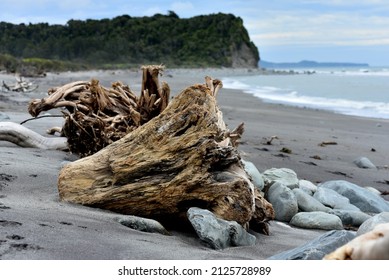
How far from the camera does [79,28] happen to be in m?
75.8

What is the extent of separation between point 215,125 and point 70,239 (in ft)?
4.37

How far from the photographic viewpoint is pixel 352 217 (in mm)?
4598

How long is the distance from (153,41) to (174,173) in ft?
278

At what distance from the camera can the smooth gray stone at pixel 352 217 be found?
456 cm

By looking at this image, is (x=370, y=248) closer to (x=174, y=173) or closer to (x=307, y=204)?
(x=174, y=173)

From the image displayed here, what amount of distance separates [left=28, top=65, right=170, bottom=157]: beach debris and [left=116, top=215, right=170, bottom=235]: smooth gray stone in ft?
5.96

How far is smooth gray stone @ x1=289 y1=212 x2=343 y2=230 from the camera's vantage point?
4.36 m

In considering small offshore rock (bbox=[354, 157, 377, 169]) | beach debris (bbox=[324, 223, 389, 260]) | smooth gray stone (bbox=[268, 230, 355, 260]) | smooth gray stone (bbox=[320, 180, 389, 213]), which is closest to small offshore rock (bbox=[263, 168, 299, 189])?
smooth gray stone (bbox=[320, 180, 389, 213])

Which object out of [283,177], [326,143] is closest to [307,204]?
[283,177]

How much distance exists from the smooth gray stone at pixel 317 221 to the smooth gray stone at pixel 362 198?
3.03 ft

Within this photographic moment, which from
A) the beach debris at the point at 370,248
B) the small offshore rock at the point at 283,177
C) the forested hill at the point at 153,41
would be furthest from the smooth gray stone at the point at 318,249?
the forested hill at the point at 153,41
